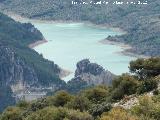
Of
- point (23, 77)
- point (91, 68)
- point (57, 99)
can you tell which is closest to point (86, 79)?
point (91, 68)

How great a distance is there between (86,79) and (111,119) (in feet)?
457

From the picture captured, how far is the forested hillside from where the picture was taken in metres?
32.1

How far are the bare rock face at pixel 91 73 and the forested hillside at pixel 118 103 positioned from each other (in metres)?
101

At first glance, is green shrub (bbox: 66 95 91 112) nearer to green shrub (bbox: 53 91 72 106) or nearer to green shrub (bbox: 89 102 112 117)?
green shrub (bbox: 89 102 112 117)

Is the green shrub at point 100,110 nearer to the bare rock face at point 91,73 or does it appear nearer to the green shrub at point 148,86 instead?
the green shrub at point 148,86

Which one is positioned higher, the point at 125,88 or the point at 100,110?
the point at 100,110

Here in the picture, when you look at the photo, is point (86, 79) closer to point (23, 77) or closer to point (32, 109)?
point (23, 77)

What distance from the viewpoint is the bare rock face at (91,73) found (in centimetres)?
15565

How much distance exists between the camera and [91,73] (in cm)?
17450

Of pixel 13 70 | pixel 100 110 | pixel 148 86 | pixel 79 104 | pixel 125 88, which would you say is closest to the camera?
pixel 100 110

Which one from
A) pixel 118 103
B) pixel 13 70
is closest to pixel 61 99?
pixel 118 103

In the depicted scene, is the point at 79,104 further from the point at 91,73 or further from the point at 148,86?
the point at 91,73

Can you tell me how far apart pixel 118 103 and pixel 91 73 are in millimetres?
133787

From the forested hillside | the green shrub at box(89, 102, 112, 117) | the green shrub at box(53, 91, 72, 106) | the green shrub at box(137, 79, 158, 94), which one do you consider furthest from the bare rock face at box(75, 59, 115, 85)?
the green shrub at box(89, 102, 112, 117)
